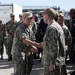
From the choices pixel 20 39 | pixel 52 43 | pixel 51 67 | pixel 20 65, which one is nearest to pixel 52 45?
pixel 52 43

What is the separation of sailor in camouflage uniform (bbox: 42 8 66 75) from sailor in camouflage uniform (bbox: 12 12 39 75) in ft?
2.67

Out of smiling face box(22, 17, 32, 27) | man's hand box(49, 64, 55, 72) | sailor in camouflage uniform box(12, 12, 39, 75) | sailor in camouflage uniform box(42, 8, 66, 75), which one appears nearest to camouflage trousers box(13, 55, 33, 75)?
sailor in camouflage uniform box(12, 12, 39, 75)

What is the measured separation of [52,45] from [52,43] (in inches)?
1.4

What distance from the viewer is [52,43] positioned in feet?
18.7

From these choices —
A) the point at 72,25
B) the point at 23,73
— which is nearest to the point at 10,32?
the point at 72,25

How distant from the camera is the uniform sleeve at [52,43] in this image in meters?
5.68

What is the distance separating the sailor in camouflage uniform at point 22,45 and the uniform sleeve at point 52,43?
845mm

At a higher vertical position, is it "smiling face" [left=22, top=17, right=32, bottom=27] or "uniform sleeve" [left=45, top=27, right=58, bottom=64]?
"smiling face" [left=22, top=17, right=32, bottom=27]

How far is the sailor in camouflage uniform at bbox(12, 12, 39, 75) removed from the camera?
6629 mm

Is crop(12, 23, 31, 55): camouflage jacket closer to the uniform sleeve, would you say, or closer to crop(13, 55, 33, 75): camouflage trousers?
crop(13, 55, 33, 75): camouflage trousers

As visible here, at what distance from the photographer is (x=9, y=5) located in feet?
68.0

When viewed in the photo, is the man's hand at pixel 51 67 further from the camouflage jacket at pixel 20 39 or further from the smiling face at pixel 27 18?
the smiling face at pixel 27 18

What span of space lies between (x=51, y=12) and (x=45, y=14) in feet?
0.37

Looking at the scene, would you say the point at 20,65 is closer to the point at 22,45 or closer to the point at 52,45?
the point at 22,45
